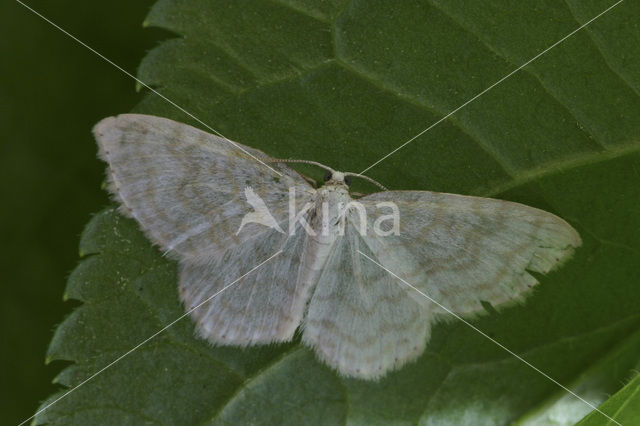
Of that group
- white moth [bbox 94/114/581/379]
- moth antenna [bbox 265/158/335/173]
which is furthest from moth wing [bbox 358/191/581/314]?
moth antenna [bbox 265/158/335/173]

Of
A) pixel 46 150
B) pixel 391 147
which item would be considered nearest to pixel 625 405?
pixel 391 147

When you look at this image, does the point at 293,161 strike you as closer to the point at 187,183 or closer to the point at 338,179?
the point at 338,179

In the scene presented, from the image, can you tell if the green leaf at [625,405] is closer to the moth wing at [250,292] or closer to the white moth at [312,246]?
the white moth at [312,246]

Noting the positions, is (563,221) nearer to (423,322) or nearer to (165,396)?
(423,322)

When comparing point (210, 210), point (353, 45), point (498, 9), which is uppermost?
point (498, 9)

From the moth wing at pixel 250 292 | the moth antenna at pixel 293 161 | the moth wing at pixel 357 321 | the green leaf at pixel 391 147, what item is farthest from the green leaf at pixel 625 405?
the moth antenna at pixel 293 161

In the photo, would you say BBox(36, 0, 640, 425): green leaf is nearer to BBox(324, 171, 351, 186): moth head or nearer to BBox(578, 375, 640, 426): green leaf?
BBox(324, 171, 351, 186): moth head

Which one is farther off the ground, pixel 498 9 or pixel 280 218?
pixel 498 9

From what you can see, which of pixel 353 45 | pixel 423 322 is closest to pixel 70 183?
pixel 353 45

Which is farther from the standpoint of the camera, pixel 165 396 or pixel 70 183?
pixel 70 183
